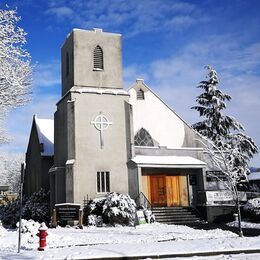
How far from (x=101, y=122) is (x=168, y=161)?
17.1 ft

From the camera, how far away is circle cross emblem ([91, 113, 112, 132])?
26.2m

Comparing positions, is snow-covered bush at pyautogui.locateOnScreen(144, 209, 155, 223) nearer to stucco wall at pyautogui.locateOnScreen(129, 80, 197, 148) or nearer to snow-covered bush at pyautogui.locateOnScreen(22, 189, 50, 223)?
snow-covered bush at pyautogui.locateOnScreen(22, 189, 50, 223)

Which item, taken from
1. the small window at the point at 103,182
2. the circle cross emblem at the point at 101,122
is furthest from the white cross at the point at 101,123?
the small window at the point at 103,182

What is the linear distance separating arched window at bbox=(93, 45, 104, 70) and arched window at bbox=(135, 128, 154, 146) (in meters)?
5.70

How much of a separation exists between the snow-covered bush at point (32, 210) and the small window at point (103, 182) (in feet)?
15.7

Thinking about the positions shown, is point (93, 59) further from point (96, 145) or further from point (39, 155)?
point (39, 155)

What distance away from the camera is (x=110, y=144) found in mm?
26172

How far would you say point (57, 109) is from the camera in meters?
29.0

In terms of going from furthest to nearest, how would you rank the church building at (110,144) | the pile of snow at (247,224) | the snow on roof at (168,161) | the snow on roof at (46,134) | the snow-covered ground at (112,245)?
the snow on roof at (46,134), the snow on roof at (168,161), the church building at (110,144), the pile of snow at (247,224), the snow-covered ground at (112,245)

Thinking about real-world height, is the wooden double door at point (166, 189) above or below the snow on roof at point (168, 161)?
below

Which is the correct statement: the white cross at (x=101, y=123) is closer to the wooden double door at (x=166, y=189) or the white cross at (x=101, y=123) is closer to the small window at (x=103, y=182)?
the small window at (x=103, y=182)

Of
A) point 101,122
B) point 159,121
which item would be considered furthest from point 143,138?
point 101,122

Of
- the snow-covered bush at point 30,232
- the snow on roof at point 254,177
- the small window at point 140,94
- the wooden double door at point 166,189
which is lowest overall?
the snow-covered bush at point 30,232

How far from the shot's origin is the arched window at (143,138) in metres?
29.6
